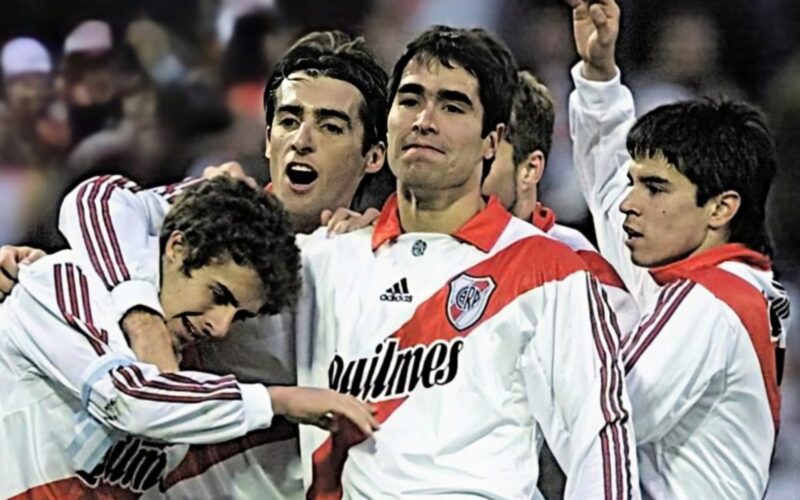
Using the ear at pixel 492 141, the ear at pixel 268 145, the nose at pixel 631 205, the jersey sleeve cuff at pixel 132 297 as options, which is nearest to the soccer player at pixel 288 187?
the ear at pixel 268 145

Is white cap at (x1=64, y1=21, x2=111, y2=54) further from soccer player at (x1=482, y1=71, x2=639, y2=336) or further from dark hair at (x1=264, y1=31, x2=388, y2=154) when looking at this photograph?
soccer player at (x1=482, y1=71, x2=639, y2=336)

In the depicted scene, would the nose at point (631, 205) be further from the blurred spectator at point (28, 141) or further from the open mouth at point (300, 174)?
the blurred spectator at point (28, 141)

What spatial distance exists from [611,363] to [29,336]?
634 mm

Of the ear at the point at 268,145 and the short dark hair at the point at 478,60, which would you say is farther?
the ear at the point at 268,145

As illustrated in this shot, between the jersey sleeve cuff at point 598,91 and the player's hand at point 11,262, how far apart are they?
0.72 metres

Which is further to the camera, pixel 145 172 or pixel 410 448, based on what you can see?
pixel 145 172

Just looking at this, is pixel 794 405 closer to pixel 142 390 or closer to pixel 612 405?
pixel 612 405

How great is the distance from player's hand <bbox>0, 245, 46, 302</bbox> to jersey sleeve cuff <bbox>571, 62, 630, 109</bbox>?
719mm

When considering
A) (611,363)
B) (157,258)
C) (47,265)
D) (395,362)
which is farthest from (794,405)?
(47,265)

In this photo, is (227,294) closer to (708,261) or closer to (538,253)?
(538,253)

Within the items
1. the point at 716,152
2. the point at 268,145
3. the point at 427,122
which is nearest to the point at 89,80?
the point at 268,145

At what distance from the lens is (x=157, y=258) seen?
5.00 feet

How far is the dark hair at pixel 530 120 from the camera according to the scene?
1.72 meters

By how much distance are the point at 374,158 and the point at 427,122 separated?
0.81 feet
